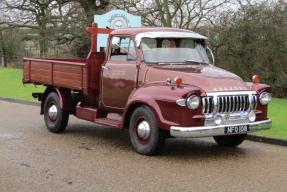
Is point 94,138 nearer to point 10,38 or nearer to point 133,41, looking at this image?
point 133,41

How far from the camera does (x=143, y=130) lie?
9352 millimetres

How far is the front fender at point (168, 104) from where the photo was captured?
8.77 meters

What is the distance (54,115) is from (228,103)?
4.15 meters

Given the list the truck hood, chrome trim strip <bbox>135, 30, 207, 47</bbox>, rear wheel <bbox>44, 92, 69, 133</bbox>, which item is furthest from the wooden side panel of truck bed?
the truck hood

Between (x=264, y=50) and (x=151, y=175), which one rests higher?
(x=264, y=50)

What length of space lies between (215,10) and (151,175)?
660 inches

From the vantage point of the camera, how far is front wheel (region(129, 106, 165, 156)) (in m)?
9.12

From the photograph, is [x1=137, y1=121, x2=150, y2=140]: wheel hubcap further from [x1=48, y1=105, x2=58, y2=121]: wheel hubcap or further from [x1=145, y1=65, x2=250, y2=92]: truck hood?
[x1=48, y1=105, x2=58, y2=121]: wheel hubcap

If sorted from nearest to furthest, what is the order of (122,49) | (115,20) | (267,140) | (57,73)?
(122,49) < (267,140) < (57,73) < (115,20)

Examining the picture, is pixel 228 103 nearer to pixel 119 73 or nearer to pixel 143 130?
pixel 143 130

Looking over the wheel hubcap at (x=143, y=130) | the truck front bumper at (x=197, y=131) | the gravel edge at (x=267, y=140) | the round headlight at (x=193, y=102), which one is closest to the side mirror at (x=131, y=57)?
the wheel hubcap at (x=143, y=130)

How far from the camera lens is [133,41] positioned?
10242 millimetres

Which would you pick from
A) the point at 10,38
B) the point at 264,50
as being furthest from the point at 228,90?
the point at 10,38

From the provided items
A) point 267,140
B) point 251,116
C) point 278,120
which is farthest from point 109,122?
point 278,120
